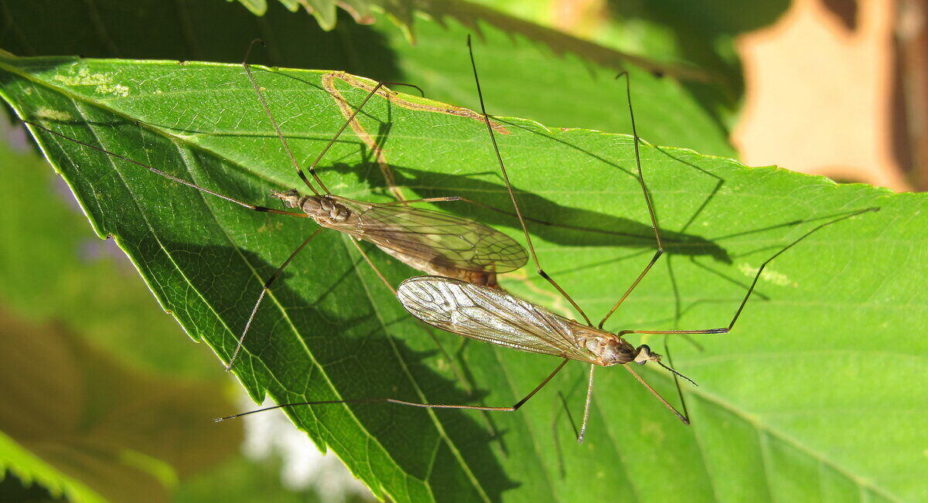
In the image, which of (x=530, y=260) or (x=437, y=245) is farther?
(x=437, y=245)

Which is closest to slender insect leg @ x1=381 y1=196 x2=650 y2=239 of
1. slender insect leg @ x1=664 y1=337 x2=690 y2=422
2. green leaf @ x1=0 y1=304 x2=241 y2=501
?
slender insect leg @ x1=664 y1=337 x2=690 y2=422

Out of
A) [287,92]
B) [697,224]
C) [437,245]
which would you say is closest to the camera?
[287,92]

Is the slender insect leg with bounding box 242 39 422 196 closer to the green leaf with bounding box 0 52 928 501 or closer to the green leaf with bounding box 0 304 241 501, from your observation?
the green leaf with bounding box 0 52 928 501

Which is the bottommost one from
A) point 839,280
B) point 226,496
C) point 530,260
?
point 226,496

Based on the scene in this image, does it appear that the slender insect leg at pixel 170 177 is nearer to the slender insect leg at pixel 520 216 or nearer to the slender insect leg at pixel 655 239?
the slender insect leg at pixel 520 216

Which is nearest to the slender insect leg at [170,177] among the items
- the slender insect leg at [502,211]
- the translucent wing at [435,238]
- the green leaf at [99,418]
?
the translucent wing at [435,238]

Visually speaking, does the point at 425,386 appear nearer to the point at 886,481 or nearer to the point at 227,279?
the point at 227,279

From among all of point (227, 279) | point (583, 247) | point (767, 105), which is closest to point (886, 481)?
point (583, 247)
